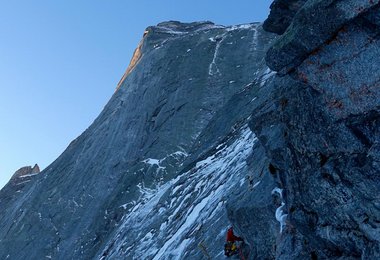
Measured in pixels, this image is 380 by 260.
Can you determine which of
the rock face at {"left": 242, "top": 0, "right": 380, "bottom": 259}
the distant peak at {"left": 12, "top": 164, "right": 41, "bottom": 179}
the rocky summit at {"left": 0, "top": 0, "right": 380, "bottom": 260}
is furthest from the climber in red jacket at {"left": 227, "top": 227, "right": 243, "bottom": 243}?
the distant peak at {"left": 12, "top": 164, "right": 41, "bottom": 179}

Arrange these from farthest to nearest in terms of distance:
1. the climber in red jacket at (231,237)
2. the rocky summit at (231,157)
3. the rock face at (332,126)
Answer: the climber in red jacket at (231,237) → the rocky summit at (231,157) → the rock face at (332,126)

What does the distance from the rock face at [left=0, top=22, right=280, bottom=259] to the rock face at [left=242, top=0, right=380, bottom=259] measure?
250 cm

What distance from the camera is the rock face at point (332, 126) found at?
940 cm

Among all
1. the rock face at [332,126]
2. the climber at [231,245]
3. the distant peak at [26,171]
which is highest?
the distant peak at [26,171]

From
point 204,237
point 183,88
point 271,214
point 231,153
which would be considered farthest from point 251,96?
point 271,214

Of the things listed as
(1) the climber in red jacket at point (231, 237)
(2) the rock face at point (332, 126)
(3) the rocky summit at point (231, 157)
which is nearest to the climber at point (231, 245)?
(1) the climber in red jacket at point (231, 237)

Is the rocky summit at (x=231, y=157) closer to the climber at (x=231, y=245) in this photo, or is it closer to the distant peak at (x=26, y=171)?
the climber at (x=231, y=245)

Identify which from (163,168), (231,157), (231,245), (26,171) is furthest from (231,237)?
(26,171)

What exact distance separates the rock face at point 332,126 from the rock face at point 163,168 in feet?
8.21

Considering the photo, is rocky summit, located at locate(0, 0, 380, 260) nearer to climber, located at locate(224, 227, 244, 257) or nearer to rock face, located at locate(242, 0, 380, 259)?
rock face, located at locate(242, 0, 380, 259)

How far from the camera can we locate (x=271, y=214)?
521 inches

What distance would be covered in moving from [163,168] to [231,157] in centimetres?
1323

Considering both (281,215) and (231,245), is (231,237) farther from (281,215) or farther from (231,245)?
(281,215)

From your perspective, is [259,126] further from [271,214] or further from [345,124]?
[345,124]
